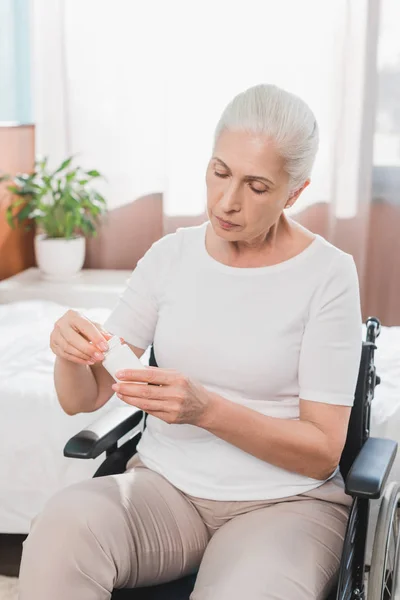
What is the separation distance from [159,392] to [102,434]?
0.32m

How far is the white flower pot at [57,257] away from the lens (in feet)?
12.0

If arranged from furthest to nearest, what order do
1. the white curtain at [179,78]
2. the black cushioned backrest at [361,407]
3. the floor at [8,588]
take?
the white curtain at [179,78], the floor at [8,588], the black cushioned backrest at [361,407]

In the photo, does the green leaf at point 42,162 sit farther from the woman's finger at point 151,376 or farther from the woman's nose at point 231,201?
the woman's finger at point 151,376

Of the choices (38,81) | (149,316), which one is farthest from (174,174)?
(149,316)

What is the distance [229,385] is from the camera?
4.92 ft

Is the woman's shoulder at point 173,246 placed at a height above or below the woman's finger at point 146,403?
above

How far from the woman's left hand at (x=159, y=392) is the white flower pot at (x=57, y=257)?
95.6 inches

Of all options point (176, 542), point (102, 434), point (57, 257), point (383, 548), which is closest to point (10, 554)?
point (102, 434)

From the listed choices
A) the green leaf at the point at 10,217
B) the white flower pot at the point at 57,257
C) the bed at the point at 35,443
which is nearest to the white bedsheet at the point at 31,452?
the bed at the point at 35,443

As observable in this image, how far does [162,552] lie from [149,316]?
17.3 inches

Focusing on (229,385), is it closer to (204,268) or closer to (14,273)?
(204,268)

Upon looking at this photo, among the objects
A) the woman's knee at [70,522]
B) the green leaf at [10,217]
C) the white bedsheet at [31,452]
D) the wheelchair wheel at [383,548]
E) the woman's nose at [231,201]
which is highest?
the woman's nose at [231,201]

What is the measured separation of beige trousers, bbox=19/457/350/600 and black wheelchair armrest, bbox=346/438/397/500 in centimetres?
10

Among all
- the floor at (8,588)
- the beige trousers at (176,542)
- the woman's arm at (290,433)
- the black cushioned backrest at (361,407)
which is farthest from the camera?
the floor at (8,588)
